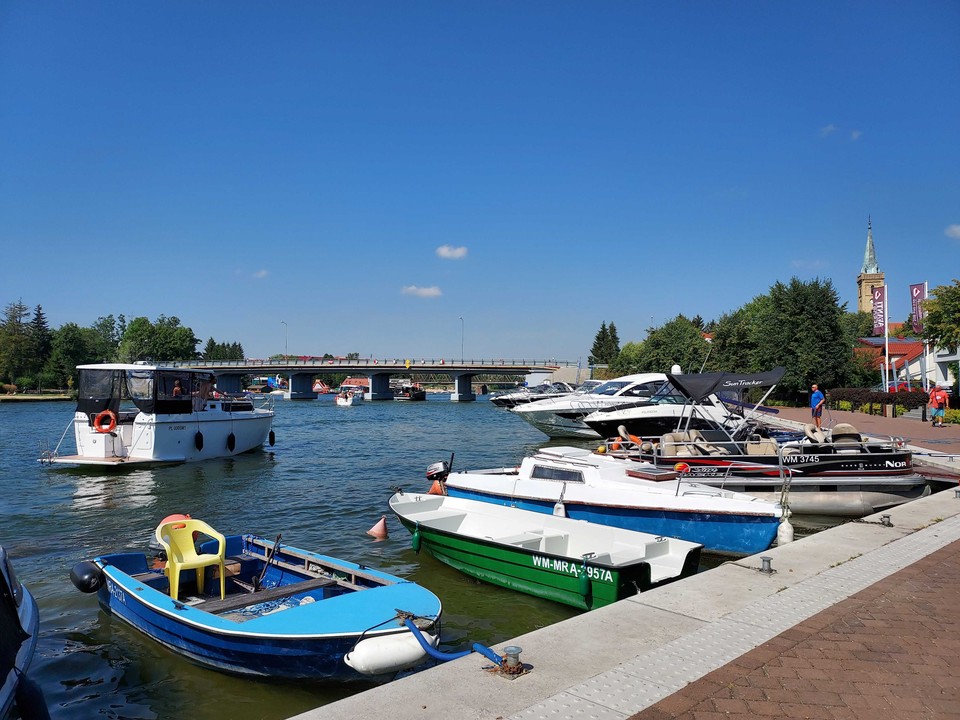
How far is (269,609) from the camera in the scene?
811 cm

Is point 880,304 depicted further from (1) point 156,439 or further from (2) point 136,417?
(2) point 136,417

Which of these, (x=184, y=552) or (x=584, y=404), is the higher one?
(x=584, y=404)

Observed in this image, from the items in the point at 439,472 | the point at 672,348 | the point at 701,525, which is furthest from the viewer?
the point at 672,348

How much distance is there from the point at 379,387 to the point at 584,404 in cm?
8238

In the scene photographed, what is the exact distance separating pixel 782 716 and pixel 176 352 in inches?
5161

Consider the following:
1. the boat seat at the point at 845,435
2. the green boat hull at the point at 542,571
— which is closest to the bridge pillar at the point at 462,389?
the boat seat at the point at 845,435

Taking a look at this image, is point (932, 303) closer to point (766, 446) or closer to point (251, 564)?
point (766, 446)

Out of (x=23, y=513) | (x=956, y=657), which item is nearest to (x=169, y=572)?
(x=956, y=657)

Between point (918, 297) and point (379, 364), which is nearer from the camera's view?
point (918, 297)

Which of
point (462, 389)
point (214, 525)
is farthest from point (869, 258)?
point (214, 525)

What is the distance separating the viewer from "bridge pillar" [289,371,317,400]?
109375mm

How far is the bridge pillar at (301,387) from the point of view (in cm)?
10938

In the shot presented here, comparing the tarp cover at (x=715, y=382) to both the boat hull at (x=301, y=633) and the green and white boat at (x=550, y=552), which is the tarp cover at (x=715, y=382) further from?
the boat hull at (x=301, y=633)

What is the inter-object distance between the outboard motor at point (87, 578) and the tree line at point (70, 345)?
244ft
